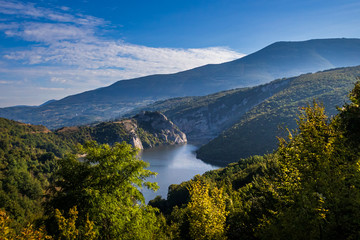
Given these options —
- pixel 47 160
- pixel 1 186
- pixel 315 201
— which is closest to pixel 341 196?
pixel 315 201

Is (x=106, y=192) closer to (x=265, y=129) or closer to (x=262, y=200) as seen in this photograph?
(x=262, y=200)

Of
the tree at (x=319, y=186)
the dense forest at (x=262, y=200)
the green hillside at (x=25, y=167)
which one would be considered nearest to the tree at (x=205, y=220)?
the dense forest at (x=262, y=200)

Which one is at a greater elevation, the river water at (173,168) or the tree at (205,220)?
the tree at (205,220)

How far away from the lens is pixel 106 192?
50.7 ft

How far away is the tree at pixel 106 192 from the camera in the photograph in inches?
581

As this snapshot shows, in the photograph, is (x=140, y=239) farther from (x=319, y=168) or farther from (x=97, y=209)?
(x=319, y=168)

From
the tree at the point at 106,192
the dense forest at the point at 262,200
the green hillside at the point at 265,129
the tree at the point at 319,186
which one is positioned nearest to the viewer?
the tree at the point at 319,186

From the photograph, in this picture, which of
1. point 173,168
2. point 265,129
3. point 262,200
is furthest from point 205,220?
point 265,129

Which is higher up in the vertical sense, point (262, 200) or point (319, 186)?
point (319, 186)

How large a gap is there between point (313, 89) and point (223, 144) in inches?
3714

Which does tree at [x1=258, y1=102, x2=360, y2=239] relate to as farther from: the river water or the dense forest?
the river water

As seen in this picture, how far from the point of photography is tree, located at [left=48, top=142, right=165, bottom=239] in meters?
14.8

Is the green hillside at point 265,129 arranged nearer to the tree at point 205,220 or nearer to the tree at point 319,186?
the tree at point 205,220

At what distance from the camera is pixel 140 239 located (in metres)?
14.9
